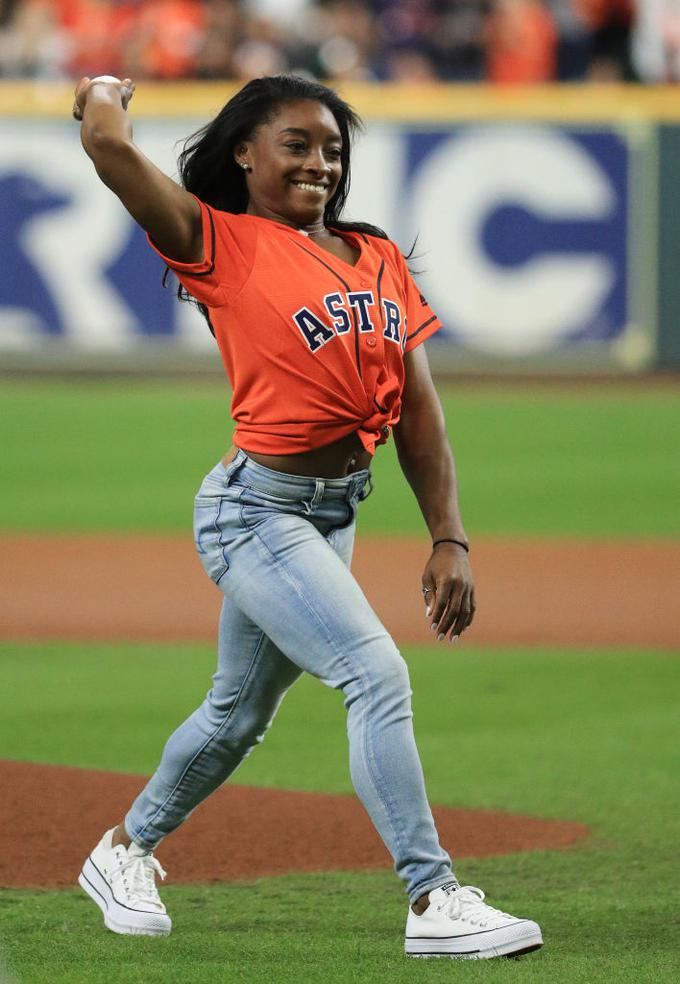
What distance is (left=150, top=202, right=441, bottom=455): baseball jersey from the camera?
151 inches

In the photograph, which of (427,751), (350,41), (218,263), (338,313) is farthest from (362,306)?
(350,41)

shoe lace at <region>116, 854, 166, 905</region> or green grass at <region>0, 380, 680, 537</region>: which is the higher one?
shoe lace at <region>116, 854, 166, 905</region>

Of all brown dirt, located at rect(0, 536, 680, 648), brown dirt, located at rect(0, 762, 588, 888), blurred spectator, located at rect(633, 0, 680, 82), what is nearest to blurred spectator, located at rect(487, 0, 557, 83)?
blurred spectator, located at rect(633, 0, 680, 82)

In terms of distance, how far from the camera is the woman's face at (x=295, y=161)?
399cm

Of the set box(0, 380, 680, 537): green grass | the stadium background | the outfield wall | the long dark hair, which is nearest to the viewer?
the long dark hair

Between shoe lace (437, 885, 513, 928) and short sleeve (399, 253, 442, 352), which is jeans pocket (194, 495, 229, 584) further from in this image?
shoe lace (437, 885, 513, 928)

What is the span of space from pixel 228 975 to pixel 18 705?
341 cm

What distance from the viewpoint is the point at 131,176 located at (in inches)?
145

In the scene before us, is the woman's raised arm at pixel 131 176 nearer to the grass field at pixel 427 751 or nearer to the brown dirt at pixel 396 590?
the grass field at pixel 427 751

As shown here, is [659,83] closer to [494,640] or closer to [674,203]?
[674,203]

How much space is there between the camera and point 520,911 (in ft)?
14.2

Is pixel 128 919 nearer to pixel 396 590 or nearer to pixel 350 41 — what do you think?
pixel 396 590

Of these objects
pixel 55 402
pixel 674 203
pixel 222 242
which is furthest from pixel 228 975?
pixel 674 203

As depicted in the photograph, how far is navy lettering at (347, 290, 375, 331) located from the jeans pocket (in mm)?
524
